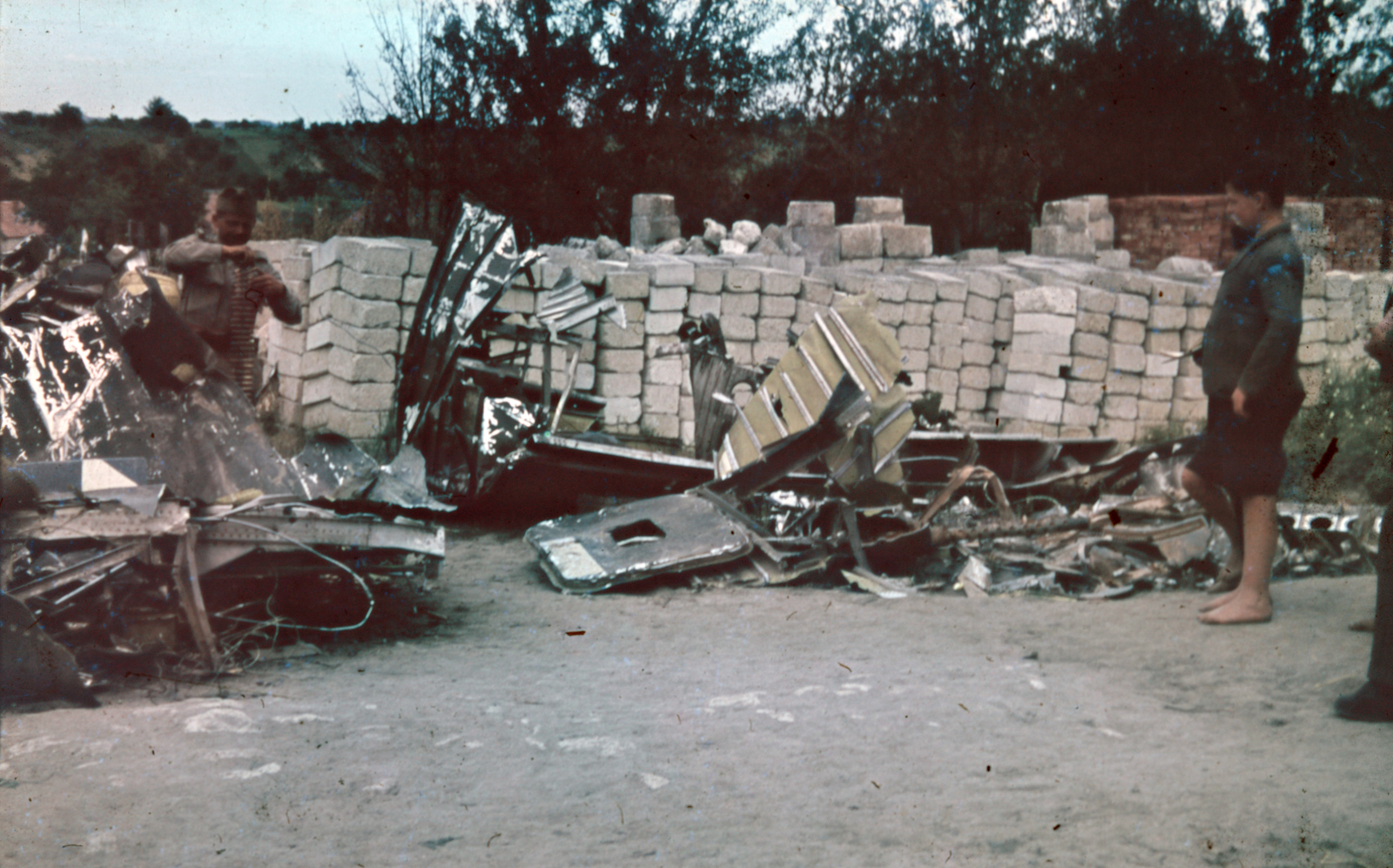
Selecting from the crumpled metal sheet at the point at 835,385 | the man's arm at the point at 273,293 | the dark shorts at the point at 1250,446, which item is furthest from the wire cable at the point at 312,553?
the dark shorts at the point at 1250,446

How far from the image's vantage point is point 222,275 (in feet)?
18.9

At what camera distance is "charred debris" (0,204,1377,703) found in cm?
418

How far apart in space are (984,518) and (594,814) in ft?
17.5

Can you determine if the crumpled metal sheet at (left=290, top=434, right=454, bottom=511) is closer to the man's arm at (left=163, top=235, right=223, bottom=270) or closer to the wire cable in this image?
the wire cable

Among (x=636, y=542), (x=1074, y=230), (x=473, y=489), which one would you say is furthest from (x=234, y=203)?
(x=1074, y=230)

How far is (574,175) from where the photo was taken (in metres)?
17.9

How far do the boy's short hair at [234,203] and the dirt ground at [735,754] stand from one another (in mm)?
2513

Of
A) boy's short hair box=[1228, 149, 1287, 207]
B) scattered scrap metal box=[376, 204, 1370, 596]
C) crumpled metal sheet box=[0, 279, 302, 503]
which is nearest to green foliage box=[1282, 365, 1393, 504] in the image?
scattered scrap metal box=[376, 204, 1370, 596]

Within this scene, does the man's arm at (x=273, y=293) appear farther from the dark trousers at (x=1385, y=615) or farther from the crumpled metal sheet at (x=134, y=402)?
the dark trousers at (x=1385, y=615)

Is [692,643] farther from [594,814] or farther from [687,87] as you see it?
[687,87]

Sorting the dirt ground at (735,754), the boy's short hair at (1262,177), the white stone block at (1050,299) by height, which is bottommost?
the dirt ground at (735,754)

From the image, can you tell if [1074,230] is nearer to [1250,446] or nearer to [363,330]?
[363,330]

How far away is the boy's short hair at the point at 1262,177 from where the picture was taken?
4.89m

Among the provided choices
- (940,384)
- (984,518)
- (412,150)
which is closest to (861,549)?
(984,518)
